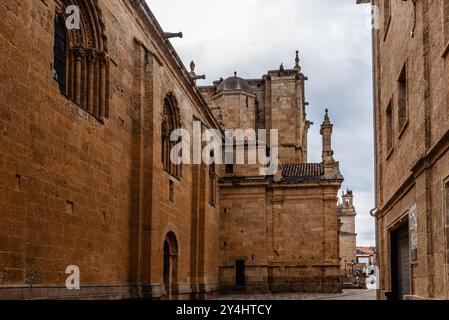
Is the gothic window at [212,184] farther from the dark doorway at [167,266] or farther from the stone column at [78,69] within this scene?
the stone column at [78,69]

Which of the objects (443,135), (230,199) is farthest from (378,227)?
(230,199)

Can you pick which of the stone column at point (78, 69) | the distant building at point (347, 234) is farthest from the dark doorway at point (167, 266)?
the distant building at point (347, 234)

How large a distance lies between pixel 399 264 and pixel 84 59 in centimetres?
905

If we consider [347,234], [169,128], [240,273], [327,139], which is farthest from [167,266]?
[347,234]

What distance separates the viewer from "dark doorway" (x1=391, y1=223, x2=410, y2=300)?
1377 cm

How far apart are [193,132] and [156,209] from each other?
8721 millimetres

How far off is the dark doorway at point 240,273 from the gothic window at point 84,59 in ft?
69.1

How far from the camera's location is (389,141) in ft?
51.5

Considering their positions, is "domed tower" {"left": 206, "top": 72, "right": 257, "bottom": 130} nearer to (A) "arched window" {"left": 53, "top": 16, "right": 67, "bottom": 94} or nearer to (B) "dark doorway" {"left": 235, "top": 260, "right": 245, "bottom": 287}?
(B) "dark doorway" {"left": 235, "top": 260, "right": 245, "bottom": 287}

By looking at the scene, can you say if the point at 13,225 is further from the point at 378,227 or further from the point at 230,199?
the point at 230,199

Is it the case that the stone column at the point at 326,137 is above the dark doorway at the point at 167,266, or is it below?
above

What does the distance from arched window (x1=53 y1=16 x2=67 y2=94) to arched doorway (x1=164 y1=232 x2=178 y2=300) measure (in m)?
10.3

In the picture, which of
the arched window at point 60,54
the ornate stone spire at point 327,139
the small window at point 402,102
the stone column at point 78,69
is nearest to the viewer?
the small window at point 402,102

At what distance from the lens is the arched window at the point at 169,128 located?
2422 centimetres
